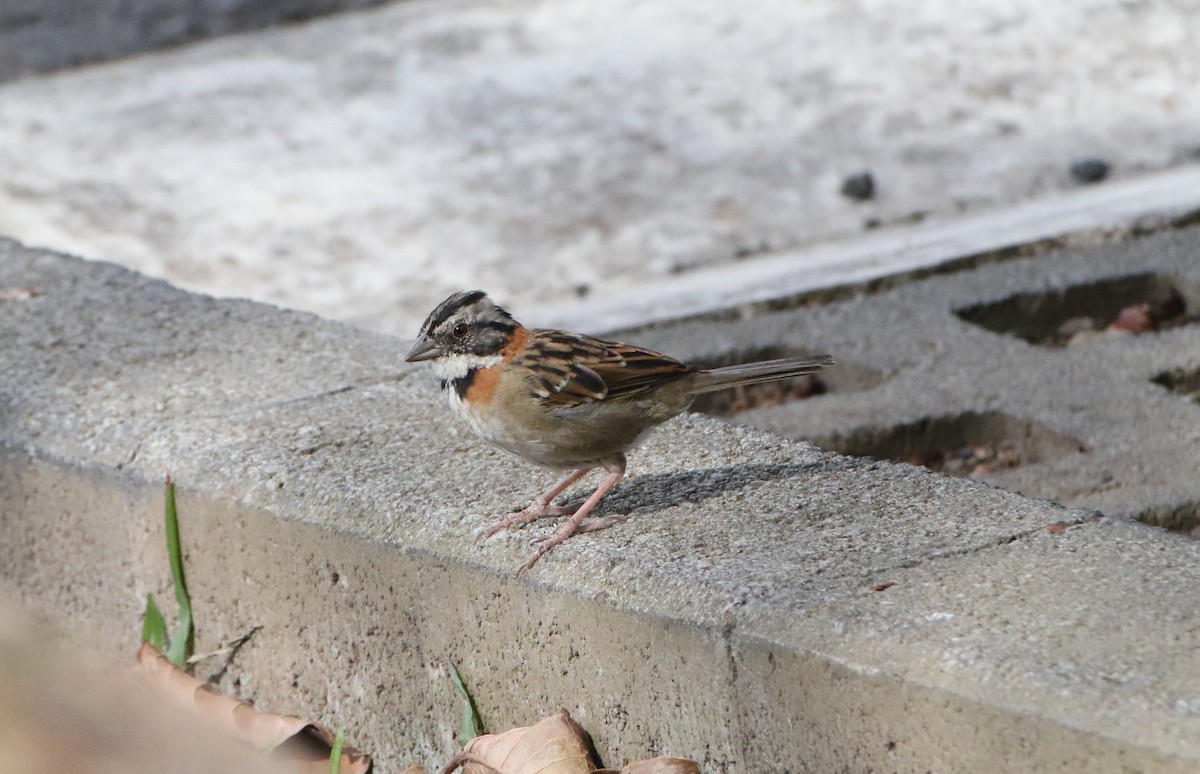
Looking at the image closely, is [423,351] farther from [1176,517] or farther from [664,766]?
[1176,517]

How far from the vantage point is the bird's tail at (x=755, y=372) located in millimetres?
3402

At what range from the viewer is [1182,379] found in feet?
15.5

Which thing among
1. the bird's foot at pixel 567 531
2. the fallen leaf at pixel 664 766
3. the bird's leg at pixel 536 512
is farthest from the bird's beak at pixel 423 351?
the fallen leaf at pixel 664 766

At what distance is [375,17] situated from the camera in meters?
10.1

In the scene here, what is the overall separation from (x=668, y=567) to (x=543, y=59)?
680 cm

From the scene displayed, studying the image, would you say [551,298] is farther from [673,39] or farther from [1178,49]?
[1178,49]

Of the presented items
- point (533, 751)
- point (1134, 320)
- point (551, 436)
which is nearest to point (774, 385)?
point (1134, 320)

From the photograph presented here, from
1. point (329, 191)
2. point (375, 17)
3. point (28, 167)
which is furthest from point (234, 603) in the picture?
point (375, 17)

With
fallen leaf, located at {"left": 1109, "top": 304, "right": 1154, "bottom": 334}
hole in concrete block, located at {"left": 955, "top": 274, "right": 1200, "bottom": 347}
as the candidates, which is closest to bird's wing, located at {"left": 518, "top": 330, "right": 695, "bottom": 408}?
Answer: hole in concrete block, located at {"left": 955, "top": 274, "right": 1200, "bottom": 347}

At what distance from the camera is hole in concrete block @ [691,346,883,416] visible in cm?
508

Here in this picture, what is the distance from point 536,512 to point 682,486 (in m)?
0.34

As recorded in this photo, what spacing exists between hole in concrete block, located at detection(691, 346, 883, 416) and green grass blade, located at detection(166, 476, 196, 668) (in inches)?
80.2

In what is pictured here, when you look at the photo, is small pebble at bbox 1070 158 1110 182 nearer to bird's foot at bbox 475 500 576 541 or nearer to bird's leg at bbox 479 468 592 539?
bird's leg at bbox 479 468 592 539

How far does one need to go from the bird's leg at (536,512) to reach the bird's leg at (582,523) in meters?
0.04
